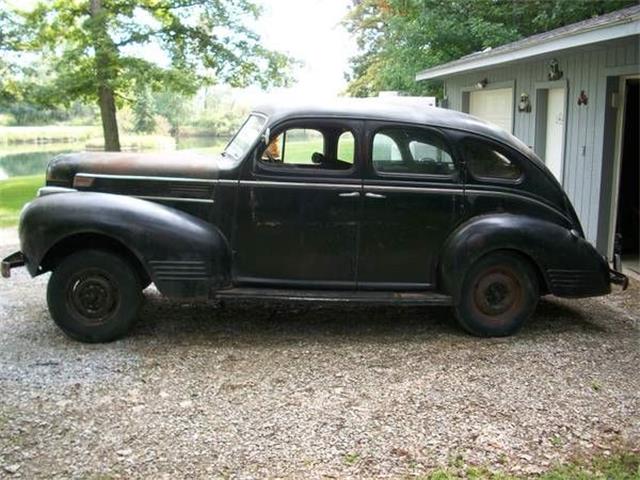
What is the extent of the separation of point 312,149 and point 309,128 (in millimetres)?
219

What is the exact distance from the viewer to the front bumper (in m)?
5.26

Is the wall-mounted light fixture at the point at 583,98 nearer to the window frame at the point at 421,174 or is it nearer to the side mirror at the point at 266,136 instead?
the window frame at the point at 421,174

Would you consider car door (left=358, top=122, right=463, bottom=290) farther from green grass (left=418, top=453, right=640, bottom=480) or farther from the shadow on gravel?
green grass (left=418, top=453, right=640, bottom=480)

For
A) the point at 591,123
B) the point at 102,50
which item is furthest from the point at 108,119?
the point at 591,123

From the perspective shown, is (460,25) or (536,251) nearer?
(536,251)

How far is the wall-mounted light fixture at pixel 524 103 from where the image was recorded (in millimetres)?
10273

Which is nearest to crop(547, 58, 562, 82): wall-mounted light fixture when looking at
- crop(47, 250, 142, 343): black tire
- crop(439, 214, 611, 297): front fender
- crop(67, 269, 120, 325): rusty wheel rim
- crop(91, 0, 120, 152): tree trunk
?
Answer: crop(439, 214, 611, 297): front fender

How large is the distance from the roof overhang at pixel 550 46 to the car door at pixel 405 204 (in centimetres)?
237

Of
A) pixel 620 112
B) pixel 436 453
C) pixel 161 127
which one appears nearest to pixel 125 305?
pixel 436 453

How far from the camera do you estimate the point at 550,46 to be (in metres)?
8.20

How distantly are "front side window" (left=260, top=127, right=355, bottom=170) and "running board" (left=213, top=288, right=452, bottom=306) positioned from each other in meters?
0.98

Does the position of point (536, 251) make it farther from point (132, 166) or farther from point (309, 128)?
point (132, 166)

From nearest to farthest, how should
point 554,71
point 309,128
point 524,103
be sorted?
point 309,128
point 554,71
point 524,103

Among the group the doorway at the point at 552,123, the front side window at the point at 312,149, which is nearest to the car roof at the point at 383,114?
the front side window at the point at 312,149
